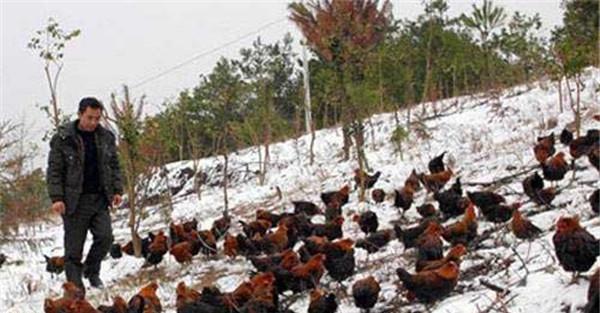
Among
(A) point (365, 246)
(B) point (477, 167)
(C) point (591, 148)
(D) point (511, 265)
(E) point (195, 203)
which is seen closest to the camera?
(D) point (511, 265)

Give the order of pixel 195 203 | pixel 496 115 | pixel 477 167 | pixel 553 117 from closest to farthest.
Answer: pixel 477 167 → pixel 553 117 → pixel 496 115 → pixel 195 203

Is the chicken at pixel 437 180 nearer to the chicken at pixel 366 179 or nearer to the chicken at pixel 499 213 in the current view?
the chicken at pixel 366 179

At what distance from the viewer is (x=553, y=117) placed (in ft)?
34.8

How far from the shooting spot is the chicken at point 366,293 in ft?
13.1

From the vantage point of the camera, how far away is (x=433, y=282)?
→ 3742mm

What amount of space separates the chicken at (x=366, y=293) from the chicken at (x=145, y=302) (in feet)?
4.14

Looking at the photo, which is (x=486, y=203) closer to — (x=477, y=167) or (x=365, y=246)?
(x=365, y=246)

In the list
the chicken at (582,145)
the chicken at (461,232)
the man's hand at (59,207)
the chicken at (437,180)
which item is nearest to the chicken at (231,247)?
the man's hand at (59,207)

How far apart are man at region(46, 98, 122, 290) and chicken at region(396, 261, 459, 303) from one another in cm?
374

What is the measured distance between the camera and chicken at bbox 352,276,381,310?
3982mm

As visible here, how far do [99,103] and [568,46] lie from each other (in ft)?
17.2

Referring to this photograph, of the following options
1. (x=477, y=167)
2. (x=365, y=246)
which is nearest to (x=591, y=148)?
(x=365, y=246)

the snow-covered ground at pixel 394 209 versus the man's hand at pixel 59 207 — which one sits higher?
the man's hand at pixel 59 207

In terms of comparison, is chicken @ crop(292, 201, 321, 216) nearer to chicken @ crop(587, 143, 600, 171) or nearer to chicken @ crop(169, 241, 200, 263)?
chicken @ crop(169, 241, 200, 263)
